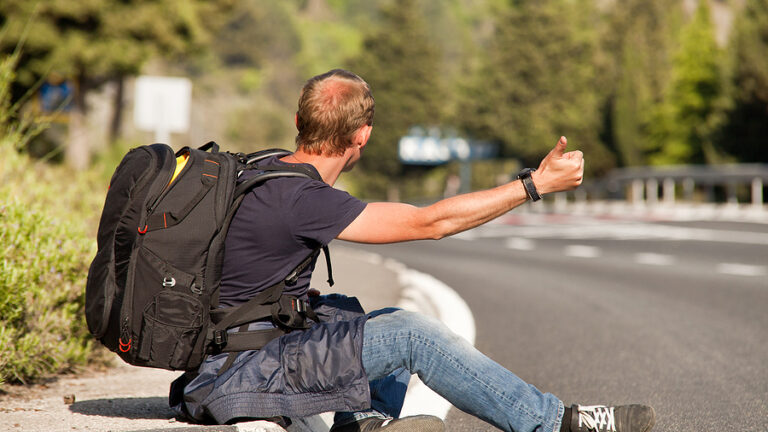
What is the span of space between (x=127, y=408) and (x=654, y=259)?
12997mm

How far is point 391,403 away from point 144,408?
118 centimetres

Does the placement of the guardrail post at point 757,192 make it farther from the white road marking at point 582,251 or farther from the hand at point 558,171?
the hand at point 558,171

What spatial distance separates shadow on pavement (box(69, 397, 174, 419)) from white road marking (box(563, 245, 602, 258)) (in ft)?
43.7

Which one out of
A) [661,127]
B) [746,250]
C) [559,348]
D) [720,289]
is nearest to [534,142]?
[661,127]

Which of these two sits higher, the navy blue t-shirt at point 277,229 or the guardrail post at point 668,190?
the navy blue t-shirt at point 277,229

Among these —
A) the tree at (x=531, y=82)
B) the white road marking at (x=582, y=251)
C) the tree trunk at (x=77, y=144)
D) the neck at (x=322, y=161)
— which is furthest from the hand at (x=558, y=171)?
the tree at (x=531, y=82)

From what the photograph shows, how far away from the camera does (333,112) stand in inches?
133

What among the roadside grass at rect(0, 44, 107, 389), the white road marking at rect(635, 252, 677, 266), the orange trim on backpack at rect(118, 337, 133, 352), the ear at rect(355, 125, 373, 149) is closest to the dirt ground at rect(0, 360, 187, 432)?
the roadside grass at rect(0, 44, 107, 389)

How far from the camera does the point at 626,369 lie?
6.10 metres

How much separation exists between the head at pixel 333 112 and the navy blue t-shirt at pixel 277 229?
6.9 inches

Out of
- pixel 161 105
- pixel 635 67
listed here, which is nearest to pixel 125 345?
pixel 161 105

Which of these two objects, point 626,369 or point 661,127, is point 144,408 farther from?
point 661,127

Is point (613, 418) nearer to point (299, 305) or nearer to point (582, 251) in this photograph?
point (299, 305)

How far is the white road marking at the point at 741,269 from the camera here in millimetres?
13211
